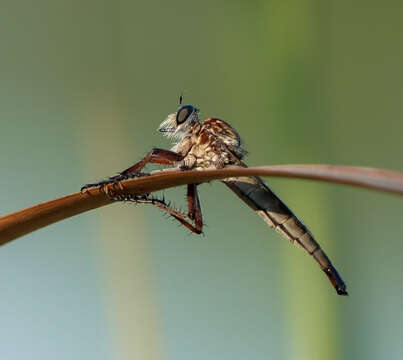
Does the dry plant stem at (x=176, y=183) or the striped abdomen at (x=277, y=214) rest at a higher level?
the striped abdomen at (x=277, y=214)

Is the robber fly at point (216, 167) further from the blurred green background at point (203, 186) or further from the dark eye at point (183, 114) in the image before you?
the blurred green background at point (203, 186)

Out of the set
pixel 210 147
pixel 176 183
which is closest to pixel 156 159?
pixel 210 147

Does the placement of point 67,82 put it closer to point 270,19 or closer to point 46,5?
point 46,5

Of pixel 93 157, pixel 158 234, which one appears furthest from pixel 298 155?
pixel 93 157

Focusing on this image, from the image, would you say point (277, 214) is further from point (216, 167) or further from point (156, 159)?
point (156, 159)

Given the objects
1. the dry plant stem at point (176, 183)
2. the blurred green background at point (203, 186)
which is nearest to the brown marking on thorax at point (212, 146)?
the dry plant stem at point (176, 183)

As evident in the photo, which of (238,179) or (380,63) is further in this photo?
(380,63)
